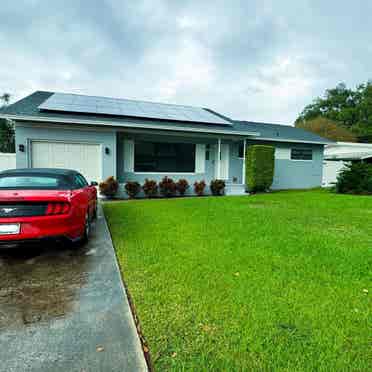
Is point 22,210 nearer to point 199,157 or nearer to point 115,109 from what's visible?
point 115,109

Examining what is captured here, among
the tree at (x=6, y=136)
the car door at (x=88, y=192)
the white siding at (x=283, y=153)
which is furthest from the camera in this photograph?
the tree at (x=6, y=136)

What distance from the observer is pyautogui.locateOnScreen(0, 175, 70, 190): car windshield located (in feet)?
13.6

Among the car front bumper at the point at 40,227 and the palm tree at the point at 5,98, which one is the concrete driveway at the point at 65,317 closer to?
the car front bumper at the point at 40,227

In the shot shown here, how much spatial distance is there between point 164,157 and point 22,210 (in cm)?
887

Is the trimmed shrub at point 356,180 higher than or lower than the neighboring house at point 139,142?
lower

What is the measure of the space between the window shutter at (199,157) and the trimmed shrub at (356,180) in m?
7.26

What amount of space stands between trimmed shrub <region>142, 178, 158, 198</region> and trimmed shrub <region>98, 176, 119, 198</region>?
1238 mm

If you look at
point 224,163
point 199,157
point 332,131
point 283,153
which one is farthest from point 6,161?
point 332,131

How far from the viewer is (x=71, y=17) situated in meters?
10.6

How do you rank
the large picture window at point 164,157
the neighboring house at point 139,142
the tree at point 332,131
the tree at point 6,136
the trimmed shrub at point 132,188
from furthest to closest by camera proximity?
the tree at point 332,131, the tree at point 6,136, the large picture window at point 164,157, the trimmed shrub at point 132,188, the neighboring house at point 139,142

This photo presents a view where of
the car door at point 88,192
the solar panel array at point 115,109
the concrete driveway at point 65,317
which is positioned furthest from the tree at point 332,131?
the concrete driveway at point 65,317

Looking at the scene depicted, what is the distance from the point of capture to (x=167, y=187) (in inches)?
440

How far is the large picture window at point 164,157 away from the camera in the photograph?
1171cm

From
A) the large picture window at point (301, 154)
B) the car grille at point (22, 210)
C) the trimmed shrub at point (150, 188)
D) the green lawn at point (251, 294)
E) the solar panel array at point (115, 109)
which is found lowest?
the green lawn at point (251, 294)
